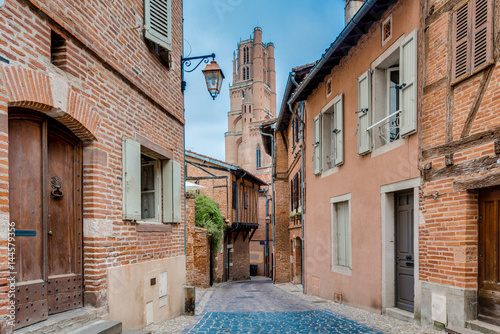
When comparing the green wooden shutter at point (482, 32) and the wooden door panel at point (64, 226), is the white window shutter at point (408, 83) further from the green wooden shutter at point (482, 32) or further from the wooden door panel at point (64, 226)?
the wooden door panel at point (64, 226)

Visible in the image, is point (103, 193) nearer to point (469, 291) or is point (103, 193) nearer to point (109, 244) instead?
point (109, 244)

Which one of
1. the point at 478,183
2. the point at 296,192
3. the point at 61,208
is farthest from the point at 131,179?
the point at 296,192

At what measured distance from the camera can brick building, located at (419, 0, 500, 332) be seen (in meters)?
5.05

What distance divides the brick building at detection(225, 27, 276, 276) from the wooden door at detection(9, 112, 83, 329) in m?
49.5

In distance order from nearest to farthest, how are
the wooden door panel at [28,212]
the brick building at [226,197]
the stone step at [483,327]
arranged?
the wooden door panel at [28,212], the stone step at [483,327], the brick building at [226,197]

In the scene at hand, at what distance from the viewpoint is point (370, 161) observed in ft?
25.8

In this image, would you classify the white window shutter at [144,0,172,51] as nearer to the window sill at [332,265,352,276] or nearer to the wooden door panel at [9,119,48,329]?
the wooden door panel at [9,119,48,329]

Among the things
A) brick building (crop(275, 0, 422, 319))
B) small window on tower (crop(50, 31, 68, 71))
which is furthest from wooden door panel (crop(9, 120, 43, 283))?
brick building (crop(275, 0, 422, 319))

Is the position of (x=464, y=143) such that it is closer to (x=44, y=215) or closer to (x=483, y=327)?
(x=483, y=327)

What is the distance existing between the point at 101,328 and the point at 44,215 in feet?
4.53

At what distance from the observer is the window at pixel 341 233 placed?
920cm

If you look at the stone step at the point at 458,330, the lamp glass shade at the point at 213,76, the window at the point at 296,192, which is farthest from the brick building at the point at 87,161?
the window at the point at 296,192

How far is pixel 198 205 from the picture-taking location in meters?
16.7

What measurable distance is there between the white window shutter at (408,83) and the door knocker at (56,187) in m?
4.91
